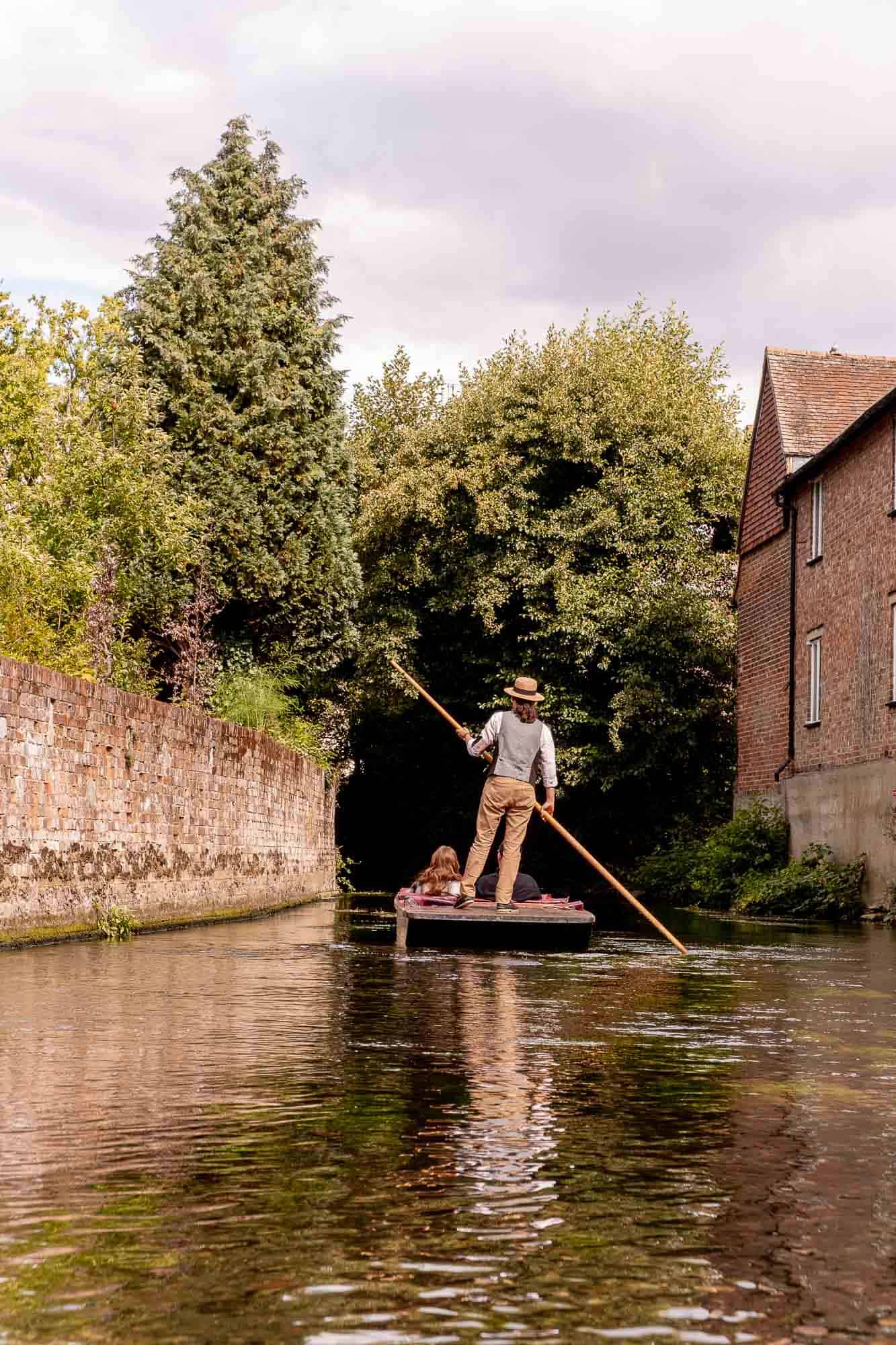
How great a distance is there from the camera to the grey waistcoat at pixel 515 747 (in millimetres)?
16266

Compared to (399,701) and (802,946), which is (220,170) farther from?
(802,946)

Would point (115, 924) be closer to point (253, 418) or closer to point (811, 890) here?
point (811, 890)

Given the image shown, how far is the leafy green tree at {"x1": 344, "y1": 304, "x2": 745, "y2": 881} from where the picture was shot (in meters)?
39.1

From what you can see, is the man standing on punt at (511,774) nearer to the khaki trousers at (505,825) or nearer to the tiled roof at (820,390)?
the khaki trousers at (505,825)

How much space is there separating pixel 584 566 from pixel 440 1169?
35.9 metres

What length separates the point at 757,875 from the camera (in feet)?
98.8

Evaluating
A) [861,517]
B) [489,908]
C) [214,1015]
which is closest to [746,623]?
[861,517]

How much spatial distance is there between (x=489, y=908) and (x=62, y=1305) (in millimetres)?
12326

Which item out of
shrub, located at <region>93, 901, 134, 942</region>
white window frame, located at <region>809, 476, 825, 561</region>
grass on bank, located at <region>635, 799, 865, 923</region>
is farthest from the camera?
white window frame, located at <region>809, 476, 825, 561</region>

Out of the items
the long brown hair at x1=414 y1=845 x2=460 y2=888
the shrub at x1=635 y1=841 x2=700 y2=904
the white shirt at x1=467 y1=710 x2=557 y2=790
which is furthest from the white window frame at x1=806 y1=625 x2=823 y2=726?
the white shirt at x1=467 y1=710 x2=557 y2=790

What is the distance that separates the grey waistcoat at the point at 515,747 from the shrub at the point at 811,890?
11413 mm

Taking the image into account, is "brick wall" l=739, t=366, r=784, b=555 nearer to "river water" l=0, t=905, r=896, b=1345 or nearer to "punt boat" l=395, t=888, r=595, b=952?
"punt boat" l=395, t=888, r=595, b=952

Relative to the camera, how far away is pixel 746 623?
34.4 meters

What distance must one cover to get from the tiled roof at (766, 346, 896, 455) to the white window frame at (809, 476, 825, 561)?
1.55 m
